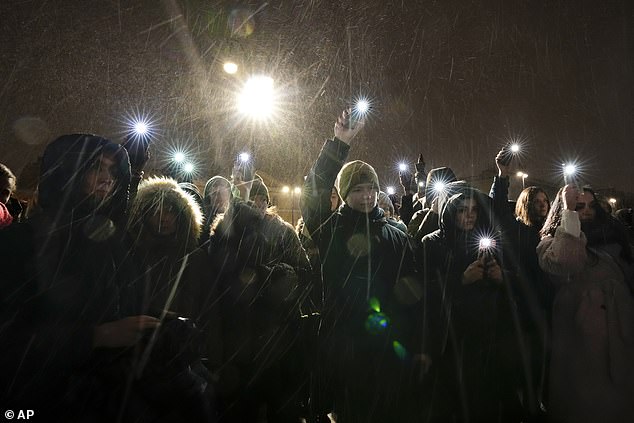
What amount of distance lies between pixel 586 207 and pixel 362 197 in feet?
7.26

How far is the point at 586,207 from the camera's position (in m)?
3.42

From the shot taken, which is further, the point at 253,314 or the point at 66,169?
the point at 253,314

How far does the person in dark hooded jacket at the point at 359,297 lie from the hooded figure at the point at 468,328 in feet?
0.81

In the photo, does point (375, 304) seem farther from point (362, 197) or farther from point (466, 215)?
point (466, 215)

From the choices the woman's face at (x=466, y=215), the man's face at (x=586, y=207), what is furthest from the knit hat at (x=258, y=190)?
the man's face at (x=586, y=207)

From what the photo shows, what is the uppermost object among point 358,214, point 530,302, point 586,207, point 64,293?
point 586,207

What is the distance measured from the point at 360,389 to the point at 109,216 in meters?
2.32

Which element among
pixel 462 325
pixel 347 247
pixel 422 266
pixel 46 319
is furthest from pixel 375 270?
pixel 46 319

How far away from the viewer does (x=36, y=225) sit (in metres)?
1.69

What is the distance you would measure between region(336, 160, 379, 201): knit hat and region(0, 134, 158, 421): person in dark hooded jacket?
197 centimetres

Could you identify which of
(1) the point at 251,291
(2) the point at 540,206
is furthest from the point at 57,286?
(2) the point at 540,206

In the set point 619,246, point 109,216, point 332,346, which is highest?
point 619,246

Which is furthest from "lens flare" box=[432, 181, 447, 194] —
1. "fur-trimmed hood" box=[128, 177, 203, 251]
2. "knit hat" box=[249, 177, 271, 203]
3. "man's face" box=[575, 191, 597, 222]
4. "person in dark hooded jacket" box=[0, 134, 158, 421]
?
"person in dark hooded jacket" box=[0, 134, 158, 421]

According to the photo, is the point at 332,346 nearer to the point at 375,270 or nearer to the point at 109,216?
the point at 375,270
